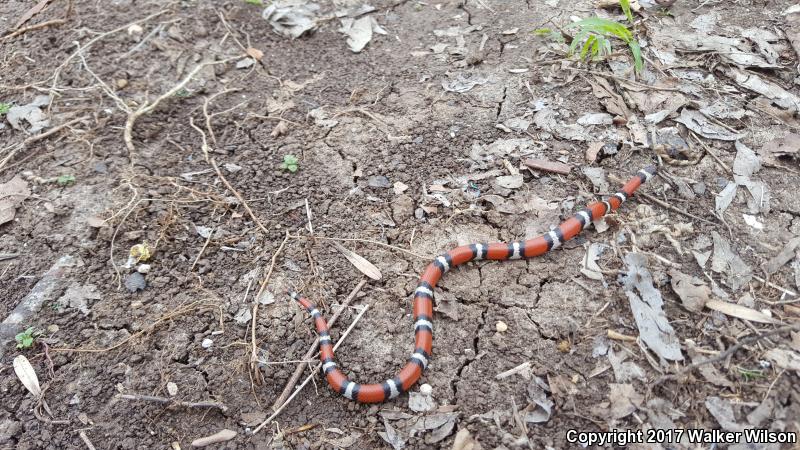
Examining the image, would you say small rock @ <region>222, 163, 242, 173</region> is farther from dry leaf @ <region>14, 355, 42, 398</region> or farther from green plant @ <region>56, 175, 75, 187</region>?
dry leaf @ <region>14, 355, 42, 398</region>

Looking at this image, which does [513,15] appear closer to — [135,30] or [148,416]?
[135,30]

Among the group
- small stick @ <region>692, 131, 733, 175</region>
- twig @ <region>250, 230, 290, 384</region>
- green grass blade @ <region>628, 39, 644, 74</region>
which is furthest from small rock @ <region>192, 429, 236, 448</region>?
green grass blade @ <region>628, 39, 644, 74</region>

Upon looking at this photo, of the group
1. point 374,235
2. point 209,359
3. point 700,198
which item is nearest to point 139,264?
point 209,359

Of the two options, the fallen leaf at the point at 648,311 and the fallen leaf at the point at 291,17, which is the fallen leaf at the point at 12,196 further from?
the fallen leaf at the point at 648,311

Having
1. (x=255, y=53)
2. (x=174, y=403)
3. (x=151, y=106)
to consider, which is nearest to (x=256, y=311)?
(x=174, y=403)

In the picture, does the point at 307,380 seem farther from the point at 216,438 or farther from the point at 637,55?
the point at 637,55

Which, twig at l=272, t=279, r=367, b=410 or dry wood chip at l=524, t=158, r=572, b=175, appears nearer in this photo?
twig at l=272, t=279, r=367, b=410

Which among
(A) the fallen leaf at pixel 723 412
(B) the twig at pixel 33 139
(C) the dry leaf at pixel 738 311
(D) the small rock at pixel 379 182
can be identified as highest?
(B) the twig at pixel 33 139

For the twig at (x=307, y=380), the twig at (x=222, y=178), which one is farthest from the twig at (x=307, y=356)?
the twig at (x=222, y=178)
